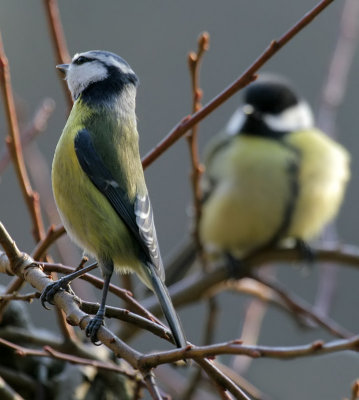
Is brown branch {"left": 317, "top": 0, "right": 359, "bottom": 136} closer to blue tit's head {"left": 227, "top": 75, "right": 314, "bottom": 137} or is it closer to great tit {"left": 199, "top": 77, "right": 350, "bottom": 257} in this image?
great tit {"left": 199, "top": 77, "right": 350, "bottom": 257}

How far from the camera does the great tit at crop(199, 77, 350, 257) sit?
93.5 inches

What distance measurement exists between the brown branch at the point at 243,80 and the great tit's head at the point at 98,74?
110 millimetres

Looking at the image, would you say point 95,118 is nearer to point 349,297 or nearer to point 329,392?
point 329,392

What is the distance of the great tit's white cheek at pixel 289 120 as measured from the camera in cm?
260

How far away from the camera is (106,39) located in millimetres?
3795

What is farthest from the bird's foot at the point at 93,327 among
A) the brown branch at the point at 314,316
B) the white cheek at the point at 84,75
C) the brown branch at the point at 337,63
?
the brown branch at the point at 337,63

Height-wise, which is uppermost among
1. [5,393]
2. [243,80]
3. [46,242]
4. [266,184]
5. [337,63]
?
[243,80]

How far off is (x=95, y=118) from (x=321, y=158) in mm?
1565

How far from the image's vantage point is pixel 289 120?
263 centimetres

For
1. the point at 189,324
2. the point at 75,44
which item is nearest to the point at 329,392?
the point at 189,324

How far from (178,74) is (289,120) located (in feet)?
4.06

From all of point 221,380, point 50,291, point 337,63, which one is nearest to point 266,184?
point 337,63

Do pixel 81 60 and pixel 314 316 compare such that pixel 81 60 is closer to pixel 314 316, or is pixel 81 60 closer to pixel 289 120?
pixel 314 316

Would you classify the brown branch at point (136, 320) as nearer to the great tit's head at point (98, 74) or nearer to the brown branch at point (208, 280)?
the great tit's head at point (98, 74)
